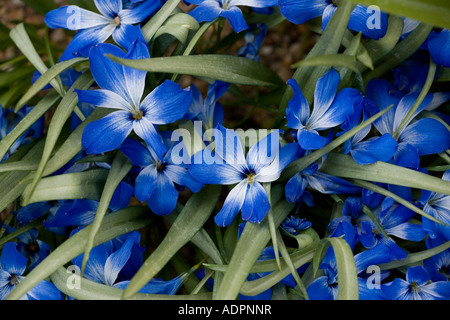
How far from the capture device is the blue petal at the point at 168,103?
20.9 inches

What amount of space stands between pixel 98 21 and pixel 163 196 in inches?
10.6

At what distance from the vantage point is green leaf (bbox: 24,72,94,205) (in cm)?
51

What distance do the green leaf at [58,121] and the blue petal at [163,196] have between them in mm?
143

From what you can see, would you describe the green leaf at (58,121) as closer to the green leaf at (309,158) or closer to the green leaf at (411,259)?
the green leaf at (309,158)

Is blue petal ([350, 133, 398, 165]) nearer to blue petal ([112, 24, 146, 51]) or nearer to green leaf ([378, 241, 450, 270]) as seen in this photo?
green leaf ([378, 241, 450, 270])

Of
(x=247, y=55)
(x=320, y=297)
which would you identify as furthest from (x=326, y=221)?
(x=247, y=55)

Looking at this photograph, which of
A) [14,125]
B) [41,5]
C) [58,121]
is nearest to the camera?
[58,121]

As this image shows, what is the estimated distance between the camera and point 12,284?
0.62 meters

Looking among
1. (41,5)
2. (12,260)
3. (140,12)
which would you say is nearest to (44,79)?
(140,12)

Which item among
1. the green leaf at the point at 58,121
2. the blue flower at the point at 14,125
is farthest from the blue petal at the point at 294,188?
the blue flower at the point at 14,125

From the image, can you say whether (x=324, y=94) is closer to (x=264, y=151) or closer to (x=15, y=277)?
(x=264, y=151)

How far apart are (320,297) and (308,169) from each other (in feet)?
0.59

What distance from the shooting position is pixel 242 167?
544mm

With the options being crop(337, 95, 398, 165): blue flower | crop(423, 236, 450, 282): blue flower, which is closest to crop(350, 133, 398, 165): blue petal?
crop(337, 95, 398, 165): blue flower
